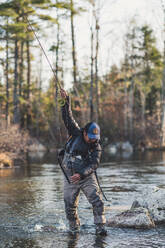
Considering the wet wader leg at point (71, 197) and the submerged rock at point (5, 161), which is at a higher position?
the wet wader leg at point (71, 197)

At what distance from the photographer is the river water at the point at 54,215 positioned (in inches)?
262

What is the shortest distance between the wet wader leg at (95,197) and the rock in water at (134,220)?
680 millimetres

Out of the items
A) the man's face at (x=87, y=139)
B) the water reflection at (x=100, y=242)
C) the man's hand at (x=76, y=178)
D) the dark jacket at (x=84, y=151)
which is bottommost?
the water reflection at (x=100, y=242)

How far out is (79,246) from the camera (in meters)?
6.43

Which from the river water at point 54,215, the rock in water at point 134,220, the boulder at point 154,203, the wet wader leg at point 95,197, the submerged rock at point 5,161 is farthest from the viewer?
the submerged rock at point 5,161

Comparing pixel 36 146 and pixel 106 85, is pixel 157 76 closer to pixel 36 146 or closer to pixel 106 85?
pixel 106 85

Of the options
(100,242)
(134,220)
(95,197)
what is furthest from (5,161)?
(100,242)

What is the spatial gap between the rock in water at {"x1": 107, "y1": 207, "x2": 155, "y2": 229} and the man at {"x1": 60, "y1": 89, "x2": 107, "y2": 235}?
57 cm

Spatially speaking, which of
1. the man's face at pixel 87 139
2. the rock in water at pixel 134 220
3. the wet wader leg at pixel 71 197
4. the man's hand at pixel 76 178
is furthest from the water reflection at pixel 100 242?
the man's face at pixel 87 139

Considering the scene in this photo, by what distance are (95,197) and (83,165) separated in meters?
0.55

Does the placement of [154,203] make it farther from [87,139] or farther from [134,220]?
[87,139]

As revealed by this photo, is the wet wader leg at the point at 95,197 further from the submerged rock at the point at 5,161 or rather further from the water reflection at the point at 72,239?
the submerged rock at the point at 5,161

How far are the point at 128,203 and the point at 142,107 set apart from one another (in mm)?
30246

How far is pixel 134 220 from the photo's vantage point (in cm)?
751
